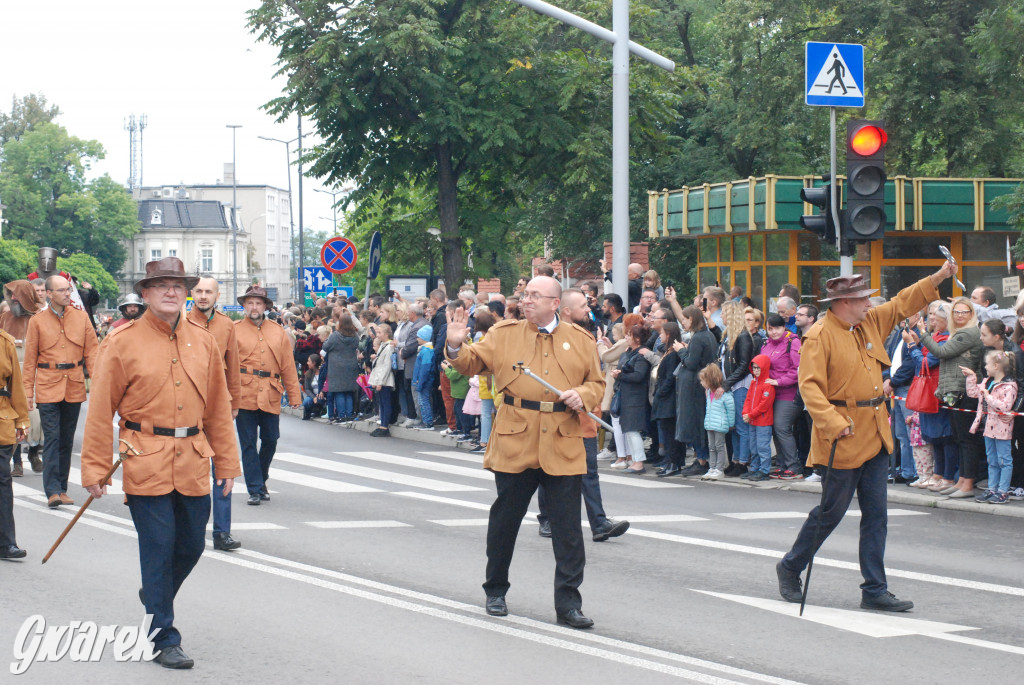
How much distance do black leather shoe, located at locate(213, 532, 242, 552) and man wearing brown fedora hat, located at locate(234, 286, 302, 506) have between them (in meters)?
1.90

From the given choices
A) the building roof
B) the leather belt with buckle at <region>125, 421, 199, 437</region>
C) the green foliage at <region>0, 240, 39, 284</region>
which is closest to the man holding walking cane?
the leather belt with buckle at <region>125, 421, 199, 437</region>

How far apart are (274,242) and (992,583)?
157m

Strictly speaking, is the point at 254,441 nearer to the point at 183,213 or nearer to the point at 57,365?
the point at 57,365

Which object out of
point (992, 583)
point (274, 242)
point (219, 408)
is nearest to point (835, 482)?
point (992, 583)

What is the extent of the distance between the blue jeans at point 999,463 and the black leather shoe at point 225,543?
696 centimetres

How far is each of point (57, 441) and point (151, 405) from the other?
5.97 meters

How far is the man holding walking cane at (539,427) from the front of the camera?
7289 mm

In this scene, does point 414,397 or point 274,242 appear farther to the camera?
point 274,242

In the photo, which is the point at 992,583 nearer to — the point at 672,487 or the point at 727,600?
the point at 727,600

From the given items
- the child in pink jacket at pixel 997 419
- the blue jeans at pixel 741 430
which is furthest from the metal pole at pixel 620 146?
the child in pink jacket at pixel 997 419

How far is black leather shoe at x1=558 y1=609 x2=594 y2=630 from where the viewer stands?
7.18m

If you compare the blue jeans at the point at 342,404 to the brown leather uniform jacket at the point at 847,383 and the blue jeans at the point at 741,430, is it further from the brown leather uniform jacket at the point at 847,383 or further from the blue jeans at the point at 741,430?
the brown leather uniform jacket at the point at 847,383

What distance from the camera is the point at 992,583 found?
8.69m

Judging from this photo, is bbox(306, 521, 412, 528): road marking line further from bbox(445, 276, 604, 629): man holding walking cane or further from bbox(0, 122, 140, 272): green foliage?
bbox(0, 122, 140, 272): green foliage
